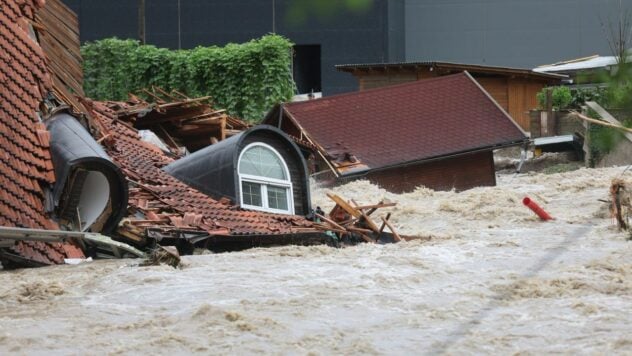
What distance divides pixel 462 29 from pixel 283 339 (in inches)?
1414

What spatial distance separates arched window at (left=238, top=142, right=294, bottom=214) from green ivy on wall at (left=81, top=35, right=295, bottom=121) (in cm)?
1311

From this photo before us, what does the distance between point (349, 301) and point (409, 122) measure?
1616 cm

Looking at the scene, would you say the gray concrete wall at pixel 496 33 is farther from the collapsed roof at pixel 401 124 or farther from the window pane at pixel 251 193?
the window pane at pixel 251 193

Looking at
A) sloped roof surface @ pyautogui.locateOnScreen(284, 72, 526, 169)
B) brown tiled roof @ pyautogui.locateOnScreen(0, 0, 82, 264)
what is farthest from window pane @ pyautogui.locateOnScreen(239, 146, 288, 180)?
sloped roof surface @ pyautogui.locateOnScreen(284, 72, 526, 169)

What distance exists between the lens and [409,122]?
91.1ft

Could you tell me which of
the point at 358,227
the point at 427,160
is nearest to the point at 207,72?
the point at 427,160

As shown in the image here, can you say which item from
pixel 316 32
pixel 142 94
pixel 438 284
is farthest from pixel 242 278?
pixel 316 32

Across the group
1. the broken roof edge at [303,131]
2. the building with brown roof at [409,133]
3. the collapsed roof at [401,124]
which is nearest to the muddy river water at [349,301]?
the broken roof edge at [303,131]

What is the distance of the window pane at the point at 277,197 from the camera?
1939cm

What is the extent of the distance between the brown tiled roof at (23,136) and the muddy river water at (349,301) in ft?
2.99

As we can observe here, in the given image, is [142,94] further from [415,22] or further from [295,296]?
[295,296]

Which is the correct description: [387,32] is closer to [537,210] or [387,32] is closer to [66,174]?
[537,210]

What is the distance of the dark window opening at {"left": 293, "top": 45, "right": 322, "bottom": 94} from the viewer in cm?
4462

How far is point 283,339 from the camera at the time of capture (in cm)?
1012
